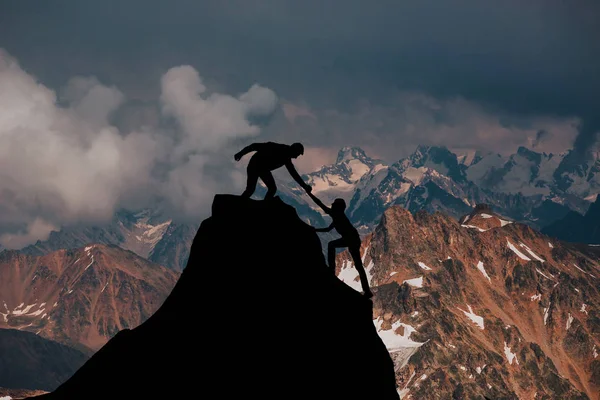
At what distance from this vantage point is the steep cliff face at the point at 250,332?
26.6m

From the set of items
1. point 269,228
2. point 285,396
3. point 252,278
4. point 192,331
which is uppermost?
point 269,228

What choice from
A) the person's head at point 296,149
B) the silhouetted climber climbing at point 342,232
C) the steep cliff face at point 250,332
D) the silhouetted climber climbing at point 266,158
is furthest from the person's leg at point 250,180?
the silhouetted climber climbing at point 342,232

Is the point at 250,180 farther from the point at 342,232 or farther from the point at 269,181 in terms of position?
the point at 342,232

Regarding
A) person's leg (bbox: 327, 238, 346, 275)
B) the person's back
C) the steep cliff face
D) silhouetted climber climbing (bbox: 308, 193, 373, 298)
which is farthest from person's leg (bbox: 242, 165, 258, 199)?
person's leg (bbox: 327, 238, 346, 275)

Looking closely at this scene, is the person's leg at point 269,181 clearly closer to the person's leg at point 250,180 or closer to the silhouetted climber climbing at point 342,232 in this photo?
the person's leg at point 250,180

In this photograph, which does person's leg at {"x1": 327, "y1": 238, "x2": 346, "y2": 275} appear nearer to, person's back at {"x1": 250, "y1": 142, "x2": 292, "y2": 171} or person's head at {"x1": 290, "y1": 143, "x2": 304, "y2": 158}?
person's head at {"x1": 290, "y1": 143, "x2": 304, "y2": 158}

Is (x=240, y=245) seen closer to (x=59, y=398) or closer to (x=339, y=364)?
(x=339, y=364)

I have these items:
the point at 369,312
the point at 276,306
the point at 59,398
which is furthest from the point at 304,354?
the point at 59,398

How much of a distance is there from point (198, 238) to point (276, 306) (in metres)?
5.50

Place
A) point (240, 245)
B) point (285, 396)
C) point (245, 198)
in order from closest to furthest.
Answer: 1. point (285, 396)
2. point (240, 245)
3. point (245, 198)

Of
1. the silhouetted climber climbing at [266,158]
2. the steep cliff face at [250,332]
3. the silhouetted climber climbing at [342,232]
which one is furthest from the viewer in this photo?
the silhouetted climber climbing at [342,232]

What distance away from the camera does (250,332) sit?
27547 millimetres

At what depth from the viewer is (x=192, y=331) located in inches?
1100

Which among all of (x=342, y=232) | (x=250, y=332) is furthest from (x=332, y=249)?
(x=250, y=332)
